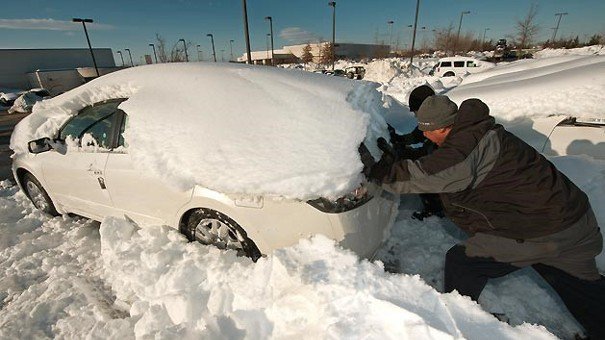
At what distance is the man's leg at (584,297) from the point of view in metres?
1.96

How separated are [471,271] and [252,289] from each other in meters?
1.42

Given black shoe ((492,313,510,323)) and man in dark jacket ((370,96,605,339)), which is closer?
man in dark jacket ((370,96,605,339))

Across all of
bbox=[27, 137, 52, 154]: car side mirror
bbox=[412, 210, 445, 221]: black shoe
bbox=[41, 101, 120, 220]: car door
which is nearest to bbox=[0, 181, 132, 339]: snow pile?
bbox=[41, 101, 120, 220]: car door

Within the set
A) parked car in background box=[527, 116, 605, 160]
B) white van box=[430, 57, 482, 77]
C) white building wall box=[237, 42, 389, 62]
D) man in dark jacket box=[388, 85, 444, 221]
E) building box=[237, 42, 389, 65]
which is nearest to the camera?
man in dark jacket box=[388, 85, 444, 221]

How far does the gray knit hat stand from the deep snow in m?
0.95

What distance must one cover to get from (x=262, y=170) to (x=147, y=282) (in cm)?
126

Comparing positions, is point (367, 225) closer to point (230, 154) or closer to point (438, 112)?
point (438, 112)

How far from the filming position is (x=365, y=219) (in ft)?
7.14

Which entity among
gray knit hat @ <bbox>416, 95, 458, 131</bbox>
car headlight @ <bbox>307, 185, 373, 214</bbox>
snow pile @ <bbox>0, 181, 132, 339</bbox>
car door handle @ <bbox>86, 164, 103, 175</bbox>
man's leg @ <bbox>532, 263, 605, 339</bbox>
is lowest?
snow pile @ <bbox>0, 181, 132, 339</bbox>

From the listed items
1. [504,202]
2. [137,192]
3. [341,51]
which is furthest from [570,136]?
[341,51]

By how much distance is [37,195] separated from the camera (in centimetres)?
402

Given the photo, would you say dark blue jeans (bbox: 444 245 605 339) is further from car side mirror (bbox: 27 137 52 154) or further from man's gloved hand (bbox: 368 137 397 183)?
car side mirror (bbox: 27 137 52 154)

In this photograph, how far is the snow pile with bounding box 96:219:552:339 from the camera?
1399mm

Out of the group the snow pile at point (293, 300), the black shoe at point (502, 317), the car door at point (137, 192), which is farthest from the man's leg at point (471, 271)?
the car door at point (137, 192)
